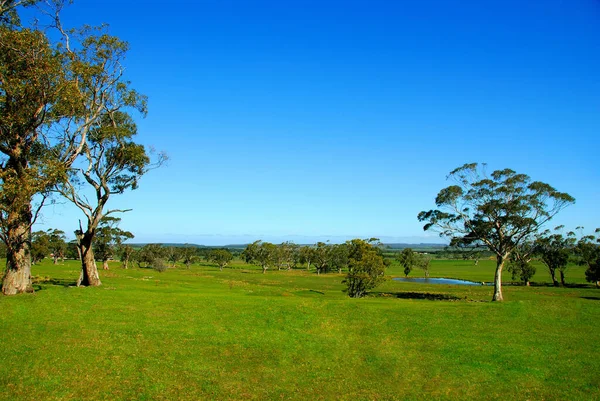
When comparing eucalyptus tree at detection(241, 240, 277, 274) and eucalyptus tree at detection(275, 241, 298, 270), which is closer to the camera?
eucalyptus tree at detection(241, 240, 277, 274)

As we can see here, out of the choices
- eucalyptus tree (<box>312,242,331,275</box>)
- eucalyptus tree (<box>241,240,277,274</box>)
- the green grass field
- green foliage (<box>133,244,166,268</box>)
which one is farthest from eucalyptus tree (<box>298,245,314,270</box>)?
the green grass field

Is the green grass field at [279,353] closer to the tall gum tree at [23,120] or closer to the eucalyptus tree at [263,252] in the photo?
the tall gum tree at [23,120]

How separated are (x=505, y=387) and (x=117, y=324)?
20.7 metres

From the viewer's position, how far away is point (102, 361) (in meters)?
17.5

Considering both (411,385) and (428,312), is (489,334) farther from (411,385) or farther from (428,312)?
(411,385)

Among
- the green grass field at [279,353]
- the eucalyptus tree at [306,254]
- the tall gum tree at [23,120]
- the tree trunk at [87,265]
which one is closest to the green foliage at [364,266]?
the green grass field at [279,353]

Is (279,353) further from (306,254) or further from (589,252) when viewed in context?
(306,254)

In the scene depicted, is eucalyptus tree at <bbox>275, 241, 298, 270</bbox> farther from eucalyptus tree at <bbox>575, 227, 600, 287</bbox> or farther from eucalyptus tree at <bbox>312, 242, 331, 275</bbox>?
eucalyptus tree at <bbox>575, 227, 600, 287</bbox>

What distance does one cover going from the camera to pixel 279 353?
20219 millimetres

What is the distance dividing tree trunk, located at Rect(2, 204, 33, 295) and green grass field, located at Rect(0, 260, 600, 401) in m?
1.78

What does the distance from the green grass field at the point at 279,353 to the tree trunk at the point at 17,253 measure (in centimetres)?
178

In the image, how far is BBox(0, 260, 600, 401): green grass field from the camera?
15711 mm

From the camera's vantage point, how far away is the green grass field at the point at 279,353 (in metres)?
15.7

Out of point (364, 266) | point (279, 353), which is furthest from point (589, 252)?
point (279, 353)
